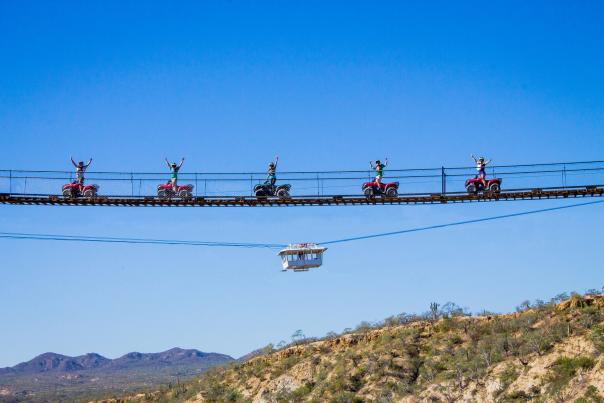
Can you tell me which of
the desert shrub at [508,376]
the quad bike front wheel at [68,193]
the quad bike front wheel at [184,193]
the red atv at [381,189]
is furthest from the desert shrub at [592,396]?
the quad bike front wheel at [68,193]

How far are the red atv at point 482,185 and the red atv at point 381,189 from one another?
10.6ft

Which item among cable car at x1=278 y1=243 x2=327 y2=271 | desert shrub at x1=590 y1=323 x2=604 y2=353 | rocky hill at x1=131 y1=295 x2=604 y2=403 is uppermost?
cable car at x1=278 y1=243 x2=327 y2=271

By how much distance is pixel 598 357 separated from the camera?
46.5 m

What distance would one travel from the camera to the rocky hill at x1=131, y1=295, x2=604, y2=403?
47375mm

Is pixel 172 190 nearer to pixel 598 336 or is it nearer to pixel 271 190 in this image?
pixel 271 190

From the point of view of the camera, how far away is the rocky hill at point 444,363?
4738cm

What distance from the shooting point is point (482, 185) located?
1618 inches

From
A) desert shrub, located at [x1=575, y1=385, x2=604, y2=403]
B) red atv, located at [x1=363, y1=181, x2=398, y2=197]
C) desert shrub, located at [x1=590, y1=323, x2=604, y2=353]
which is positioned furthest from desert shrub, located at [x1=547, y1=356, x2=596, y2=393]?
red atv, located at [x1=363, y1=181, x2=398, y2=197]

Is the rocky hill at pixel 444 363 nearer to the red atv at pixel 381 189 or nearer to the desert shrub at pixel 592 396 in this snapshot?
the desert shrub at pixel 592 396

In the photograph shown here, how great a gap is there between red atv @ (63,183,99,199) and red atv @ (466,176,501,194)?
1621 centimetres

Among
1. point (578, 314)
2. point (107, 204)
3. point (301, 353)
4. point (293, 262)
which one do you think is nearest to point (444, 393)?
point (578, 314)

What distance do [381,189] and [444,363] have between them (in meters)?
17.2

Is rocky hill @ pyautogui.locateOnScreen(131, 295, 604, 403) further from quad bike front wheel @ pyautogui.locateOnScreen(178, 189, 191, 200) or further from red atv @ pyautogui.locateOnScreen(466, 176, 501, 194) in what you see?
quad bike front wheel @ pyautogui.locateOnScreen(178, 189, 191, 200)

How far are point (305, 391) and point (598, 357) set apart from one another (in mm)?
20128
